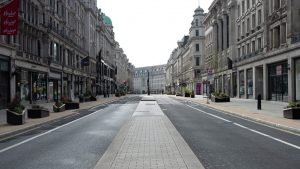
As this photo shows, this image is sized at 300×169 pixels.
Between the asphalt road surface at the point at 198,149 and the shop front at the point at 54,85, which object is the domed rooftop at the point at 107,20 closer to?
the shop front at the point at 54,85

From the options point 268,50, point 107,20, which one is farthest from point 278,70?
point 107,20

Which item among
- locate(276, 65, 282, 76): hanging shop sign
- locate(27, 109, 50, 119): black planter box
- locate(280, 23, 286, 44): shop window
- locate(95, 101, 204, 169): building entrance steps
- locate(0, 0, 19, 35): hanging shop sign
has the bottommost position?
locate(95, 101, 204, 169): building entrance steps

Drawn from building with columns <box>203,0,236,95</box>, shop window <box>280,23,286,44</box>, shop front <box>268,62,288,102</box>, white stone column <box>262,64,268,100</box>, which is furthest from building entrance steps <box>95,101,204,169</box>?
building with columns <box>203,0,236,95</box>

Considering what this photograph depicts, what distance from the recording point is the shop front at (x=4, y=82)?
34.7 metres

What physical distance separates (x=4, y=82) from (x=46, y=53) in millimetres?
15227

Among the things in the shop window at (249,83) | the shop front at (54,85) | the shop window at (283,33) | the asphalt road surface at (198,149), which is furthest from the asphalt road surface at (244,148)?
the shop front at (54,85)

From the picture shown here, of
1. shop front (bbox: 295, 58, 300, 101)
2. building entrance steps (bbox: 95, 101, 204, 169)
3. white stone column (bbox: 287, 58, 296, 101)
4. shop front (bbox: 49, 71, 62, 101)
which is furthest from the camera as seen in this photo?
shop front (bbox: 49, 71, 62, 101)

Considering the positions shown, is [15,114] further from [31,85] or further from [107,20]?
[107,20]

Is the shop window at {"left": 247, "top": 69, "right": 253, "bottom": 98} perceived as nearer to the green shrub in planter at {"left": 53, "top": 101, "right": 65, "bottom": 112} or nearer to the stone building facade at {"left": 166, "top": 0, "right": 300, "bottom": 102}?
the stone building facade at {"left": 166, "top": 0, "right": 300, "bottom": 102}

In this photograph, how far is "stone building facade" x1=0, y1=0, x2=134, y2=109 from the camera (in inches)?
1447

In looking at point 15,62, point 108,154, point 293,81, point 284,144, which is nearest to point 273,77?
point 293,81

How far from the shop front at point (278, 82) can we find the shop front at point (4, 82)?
26744 millimetres

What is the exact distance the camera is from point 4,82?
35500 millimetres

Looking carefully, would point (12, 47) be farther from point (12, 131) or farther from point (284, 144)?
point (284, 144)
